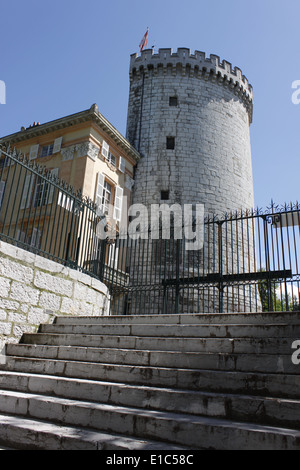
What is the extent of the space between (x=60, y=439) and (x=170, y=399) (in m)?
0.90

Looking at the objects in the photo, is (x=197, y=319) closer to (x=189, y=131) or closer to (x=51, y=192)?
(x=51, y=192)

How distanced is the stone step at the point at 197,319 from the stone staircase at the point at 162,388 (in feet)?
0.04

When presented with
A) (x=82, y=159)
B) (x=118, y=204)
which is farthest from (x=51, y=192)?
(x=118, y=204)

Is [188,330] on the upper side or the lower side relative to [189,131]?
lower

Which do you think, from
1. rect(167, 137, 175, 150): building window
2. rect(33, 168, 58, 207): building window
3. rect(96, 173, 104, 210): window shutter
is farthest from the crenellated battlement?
rect(33, 168, 58, 207): building window

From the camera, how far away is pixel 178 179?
17.4 meters

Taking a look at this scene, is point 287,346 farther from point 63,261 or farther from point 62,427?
point 63,261

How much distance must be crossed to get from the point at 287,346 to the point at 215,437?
1.17m

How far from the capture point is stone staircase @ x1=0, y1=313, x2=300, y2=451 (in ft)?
8.32

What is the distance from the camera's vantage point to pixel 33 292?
5367mm

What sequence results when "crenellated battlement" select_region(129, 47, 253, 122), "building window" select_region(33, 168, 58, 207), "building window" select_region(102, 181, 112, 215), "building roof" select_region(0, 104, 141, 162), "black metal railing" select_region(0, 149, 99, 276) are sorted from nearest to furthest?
"black metal railing" select_region(0, 149, 99, 276) < "building window" select_region(33, 168, 58, 207) < "building roof" select_region(0, 104, 141, 162) < "building window" select_region(102, 181, 112, 215) < "crenellated battlement" select_region(129, 47, 253, 122)

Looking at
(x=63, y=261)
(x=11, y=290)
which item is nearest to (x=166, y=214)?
(x=63, y=261)

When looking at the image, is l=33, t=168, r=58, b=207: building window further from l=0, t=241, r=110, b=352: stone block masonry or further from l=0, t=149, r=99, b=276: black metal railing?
l=0, t=241, r=110, b=352: stone block masonry

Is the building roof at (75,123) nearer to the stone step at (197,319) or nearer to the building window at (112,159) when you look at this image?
the building window at (112,159)
